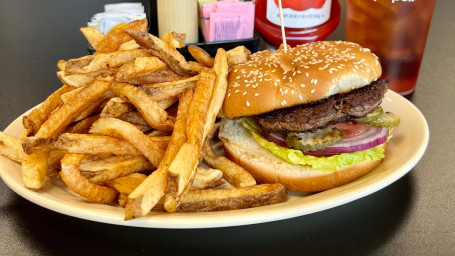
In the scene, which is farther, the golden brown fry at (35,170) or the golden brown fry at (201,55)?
the golden brown fry at (201,55)

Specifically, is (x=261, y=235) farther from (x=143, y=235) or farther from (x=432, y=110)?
(x=432, y=110)

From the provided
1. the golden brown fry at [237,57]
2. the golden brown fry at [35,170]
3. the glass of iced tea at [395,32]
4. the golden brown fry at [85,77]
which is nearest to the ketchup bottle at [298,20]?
the glass of iced tea at [395,32]

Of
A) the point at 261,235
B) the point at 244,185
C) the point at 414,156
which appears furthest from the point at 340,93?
the point at 261,235

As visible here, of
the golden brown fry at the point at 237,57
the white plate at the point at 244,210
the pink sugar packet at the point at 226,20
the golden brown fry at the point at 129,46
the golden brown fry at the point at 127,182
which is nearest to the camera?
the white plate at the point at 244,210

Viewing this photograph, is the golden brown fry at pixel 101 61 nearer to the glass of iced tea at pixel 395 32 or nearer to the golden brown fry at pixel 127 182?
the golden brown fry at pixel 127 182

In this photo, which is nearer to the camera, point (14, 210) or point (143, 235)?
point (143, 235)

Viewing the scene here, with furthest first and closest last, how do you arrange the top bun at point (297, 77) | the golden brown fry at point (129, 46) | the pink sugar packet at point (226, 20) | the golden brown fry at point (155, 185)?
the pink sugar packet at point (226, 20) < the golden brown fry at point (129, 46) < the top bun at point (297, 77) < the golden brown fry at point (155, 185)

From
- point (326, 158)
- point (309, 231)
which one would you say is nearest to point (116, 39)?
point (326, 158)
